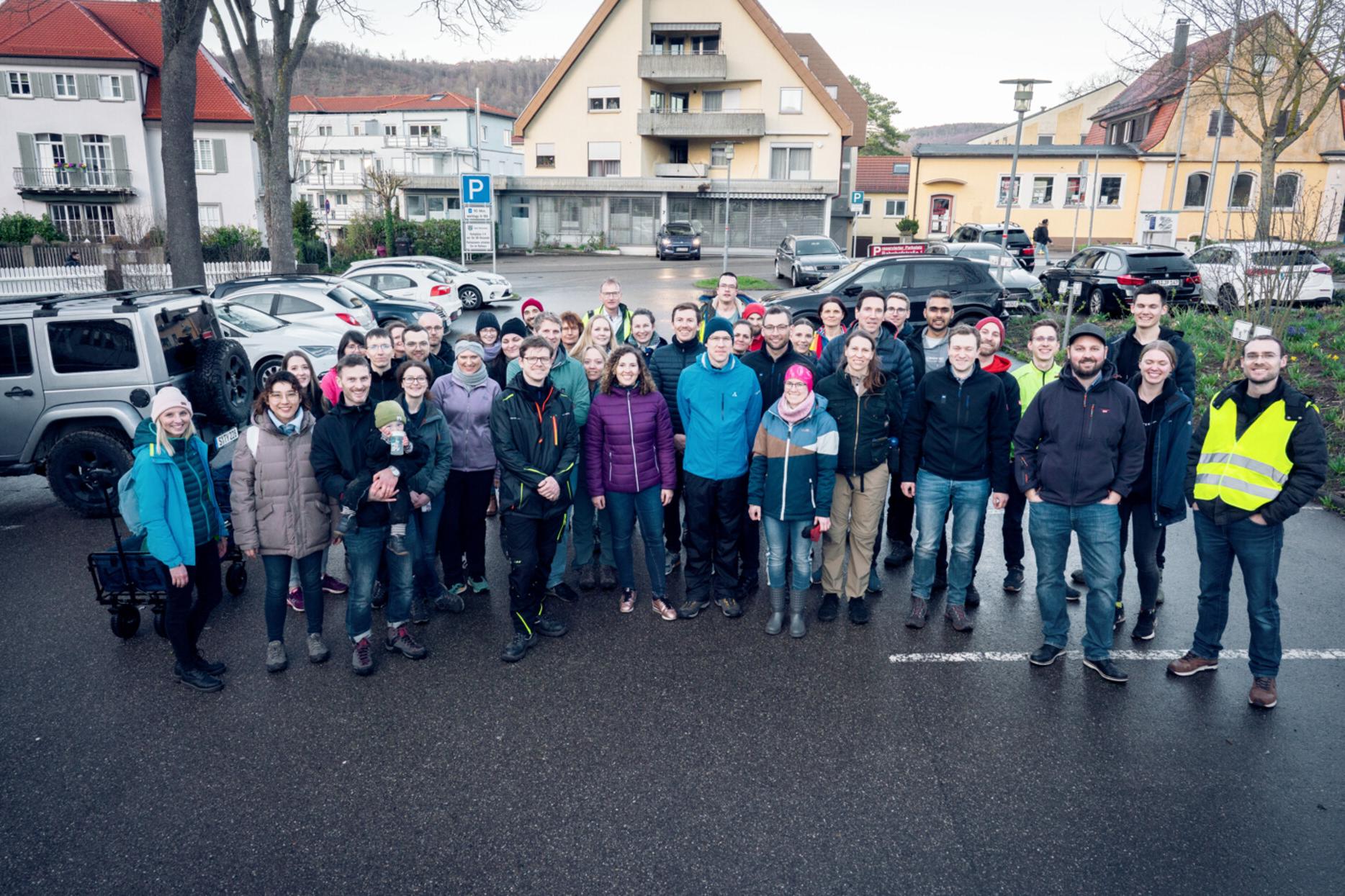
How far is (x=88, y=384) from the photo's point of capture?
7.96 m

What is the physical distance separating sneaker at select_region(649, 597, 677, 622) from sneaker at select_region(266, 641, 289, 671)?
247 centimetres

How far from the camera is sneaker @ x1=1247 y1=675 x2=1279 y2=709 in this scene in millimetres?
4770

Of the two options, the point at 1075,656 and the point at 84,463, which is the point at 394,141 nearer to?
the point at 84,463

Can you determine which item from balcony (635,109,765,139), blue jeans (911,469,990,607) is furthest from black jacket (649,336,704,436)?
balcony (635,109,765,139)

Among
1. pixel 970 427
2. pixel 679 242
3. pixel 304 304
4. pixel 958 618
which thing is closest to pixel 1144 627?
pixel 958 618

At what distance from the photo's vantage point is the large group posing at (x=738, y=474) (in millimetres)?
4859

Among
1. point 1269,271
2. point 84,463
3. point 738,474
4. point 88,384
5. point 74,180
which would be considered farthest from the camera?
point 74,180

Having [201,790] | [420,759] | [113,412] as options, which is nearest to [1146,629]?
[420,759]

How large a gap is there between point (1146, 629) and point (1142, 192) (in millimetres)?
43632

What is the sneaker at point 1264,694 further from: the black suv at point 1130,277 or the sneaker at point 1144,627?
the black suv at point 1130,277

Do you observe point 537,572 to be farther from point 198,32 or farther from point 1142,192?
point 1142,192

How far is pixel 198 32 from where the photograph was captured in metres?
15.2

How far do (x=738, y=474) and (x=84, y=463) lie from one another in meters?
6.57

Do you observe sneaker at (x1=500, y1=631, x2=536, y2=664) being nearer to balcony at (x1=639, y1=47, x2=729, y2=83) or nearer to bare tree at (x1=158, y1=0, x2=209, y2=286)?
bare tree at (x1=158, y1=0, x2=209, y2=286)
